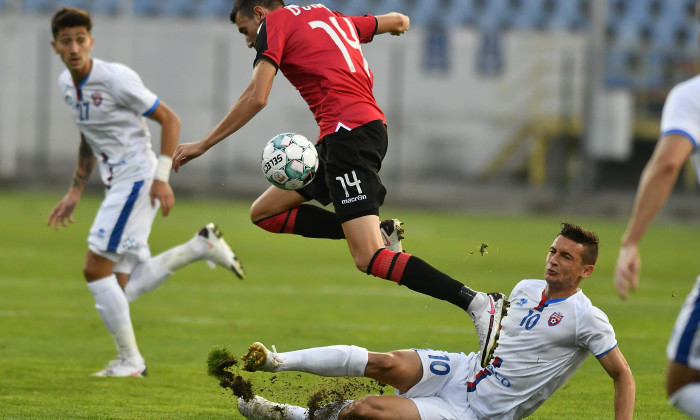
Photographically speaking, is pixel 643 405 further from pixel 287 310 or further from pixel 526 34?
pixel 526 34

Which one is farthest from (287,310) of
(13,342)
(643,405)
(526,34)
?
(526,34)

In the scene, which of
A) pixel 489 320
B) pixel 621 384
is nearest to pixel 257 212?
pixel 489 320

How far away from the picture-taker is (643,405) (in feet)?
19.3

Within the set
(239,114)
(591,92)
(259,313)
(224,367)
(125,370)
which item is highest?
(239,114)

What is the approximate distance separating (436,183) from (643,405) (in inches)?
657

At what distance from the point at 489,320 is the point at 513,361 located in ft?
0.75

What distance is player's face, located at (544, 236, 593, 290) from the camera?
15.7ft

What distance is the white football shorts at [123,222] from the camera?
21.5 feet

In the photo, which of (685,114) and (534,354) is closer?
(685,114)

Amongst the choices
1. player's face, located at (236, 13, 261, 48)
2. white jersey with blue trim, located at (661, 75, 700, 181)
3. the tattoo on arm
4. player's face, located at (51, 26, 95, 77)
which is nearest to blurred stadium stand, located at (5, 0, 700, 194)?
the tattoo on arm

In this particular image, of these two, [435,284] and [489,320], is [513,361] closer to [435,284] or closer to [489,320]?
[489,320]

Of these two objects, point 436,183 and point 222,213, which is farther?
point 436,183

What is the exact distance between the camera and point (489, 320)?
16.1 feet

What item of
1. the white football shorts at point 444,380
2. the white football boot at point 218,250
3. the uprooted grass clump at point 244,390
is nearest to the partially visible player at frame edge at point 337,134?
the white football shorts at point 444,380
